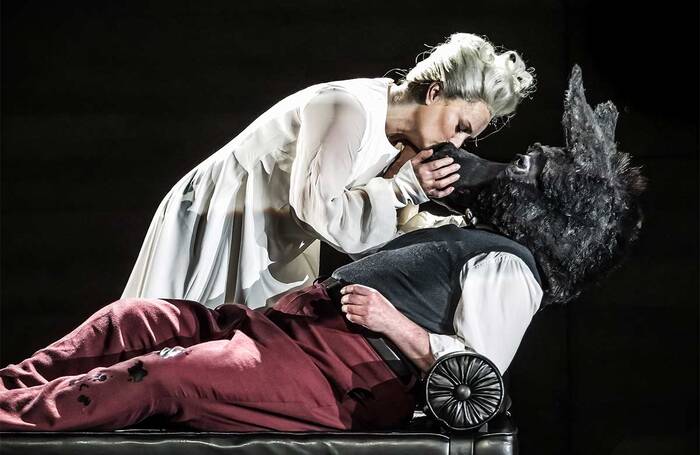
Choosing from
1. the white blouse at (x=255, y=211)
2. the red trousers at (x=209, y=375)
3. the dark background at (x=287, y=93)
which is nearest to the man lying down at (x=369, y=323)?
the red trousers at (x=209, y=375)

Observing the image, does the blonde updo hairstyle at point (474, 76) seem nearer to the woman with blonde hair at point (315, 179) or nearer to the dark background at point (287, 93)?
the woman with blonde hair at point (315, 179)

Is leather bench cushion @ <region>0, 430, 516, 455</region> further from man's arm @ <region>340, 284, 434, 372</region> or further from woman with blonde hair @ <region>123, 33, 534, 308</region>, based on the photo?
woman with blonde hair @ <region>123, 33, 534, 308</region>

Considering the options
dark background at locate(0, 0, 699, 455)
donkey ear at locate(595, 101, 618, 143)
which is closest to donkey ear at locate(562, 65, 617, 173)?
donkey ear at locate(595, 101, 618, 143)

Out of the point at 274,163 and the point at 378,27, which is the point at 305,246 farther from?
the point at 378,27

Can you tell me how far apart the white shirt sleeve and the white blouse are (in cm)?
40

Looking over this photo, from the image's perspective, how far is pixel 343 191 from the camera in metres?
2.43

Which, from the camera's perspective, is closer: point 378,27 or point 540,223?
point 540,223

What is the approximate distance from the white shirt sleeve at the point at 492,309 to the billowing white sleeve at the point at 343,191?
0.97 ft

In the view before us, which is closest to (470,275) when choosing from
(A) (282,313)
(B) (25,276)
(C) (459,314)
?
(C) (459,314)

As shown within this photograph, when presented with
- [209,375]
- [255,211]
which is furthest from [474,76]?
[209,375]

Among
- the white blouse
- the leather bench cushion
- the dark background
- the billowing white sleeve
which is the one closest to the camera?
the leather bench cushion

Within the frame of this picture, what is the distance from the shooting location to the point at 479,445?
2.03 metres

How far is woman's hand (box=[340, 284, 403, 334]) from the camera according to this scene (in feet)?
7.06

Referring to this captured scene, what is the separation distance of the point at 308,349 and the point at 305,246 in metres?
0.51
